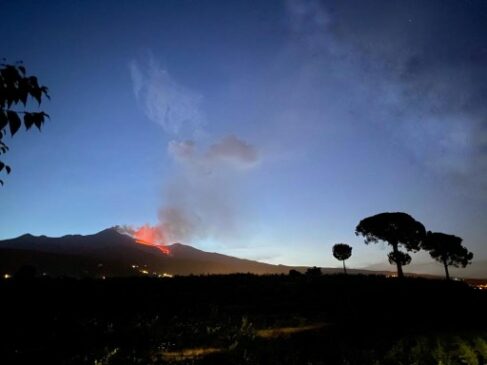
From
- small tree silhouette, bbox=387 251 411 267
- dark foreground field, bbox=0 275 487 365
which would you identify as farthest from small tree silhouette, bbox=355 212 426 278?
dark foreground field, bbox=0 275 487 365

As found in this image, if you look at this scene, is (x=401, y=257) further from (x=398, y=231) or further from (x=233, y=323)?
(x=233, y=323)

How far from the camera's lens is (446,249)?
234 feet

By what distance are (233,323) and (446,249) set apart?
211ft

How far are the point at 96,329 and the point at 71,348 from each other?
2841mm

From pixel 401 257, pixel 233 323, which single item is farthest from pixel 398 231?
pixel 233 323

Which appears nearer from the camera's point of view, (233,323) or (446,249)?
(233,323)

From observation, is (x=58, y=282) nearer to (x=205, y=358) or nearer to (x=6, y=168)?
(x=205, y=358)

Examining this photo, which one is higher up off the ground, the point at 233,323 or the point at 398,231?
the point at 398,231

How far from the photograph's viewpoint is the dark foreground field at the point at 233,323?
13.8 meters

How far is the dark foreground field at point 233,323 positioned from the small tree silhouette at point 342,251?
34.2 meters

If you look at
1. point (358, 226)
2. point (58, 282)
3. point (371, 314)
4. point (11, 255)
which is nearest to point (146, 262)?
point (11, 255)

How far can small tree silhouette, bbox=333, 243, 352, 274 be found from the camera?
67.6 meters

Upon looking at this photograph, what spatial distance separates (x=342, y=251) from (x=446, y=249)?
2044 centimetres

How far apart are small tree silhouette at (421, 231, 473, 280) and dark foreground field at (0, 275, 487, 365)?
41314 mm
